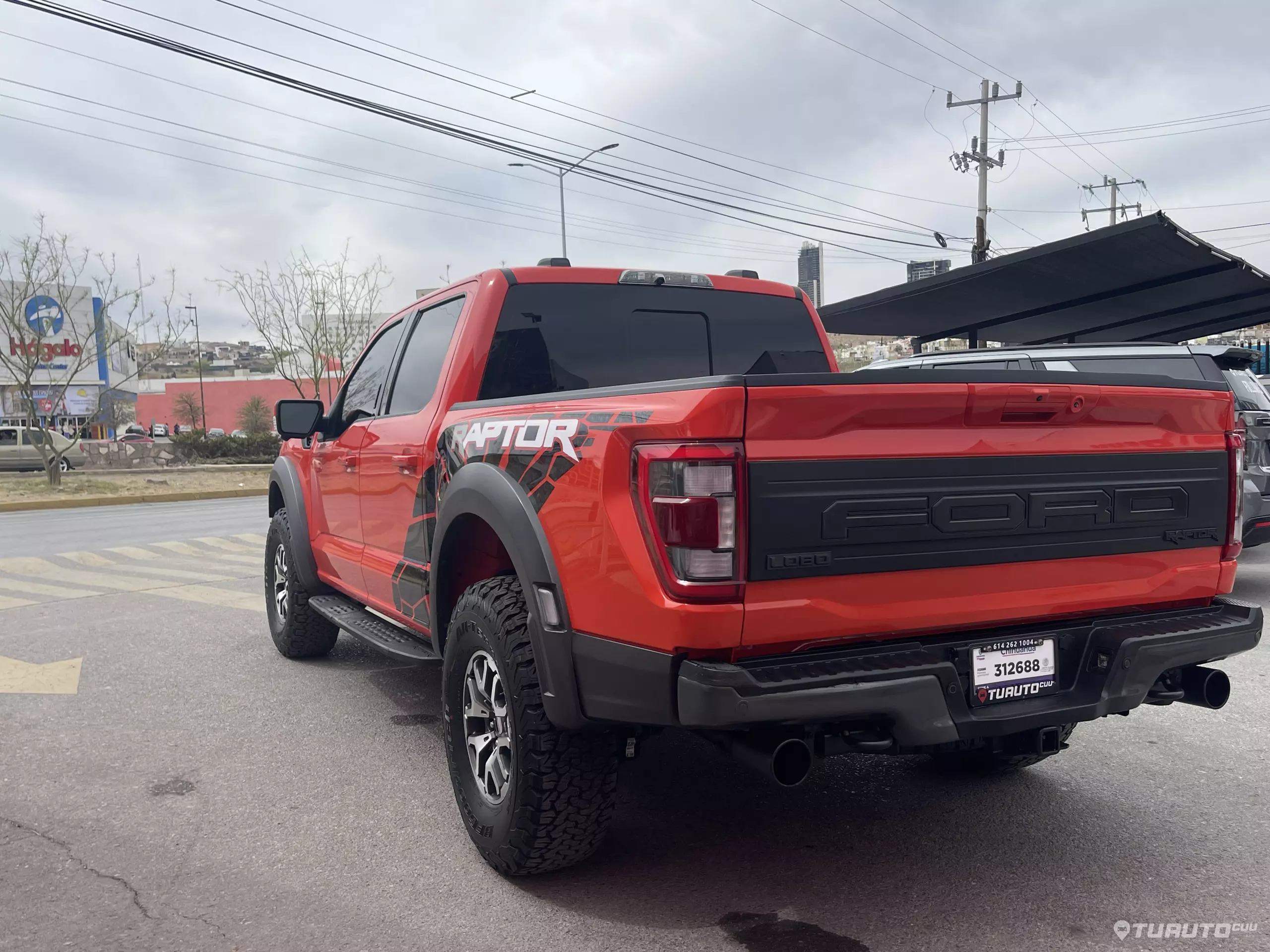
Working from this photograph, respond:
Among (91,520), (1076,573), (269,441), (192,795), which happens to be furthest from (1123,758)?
(269,441)

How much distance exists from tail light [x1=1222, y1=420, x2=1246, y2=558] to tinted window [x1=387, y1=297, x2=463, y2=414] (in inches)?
115

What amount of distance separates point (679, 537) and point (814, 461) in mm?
394

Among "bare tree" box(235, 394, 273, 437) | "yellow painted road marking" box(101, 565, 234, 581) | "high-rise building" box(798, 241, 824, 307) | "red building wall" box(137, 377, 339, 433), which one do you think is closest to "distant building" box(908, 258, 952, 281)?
A: "high-rise building" box(798, 241, 824, 307)

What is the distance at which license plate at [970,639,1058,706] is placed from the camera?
2.83 meters

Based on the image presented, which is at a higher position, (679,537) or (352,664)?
(679,537)

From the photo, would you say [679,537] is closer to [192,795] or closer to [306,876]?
[306,876]

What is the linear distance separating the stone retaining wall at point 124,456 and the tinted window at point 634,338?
32103mm

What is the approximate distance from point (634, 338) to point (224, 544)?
9693 millimetres

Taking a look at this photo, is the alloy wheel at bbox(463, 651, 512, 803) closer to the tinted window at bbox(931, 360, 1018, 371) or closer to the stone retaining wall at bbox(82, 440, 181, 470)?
the tinted window at bbox(931, 360, 1018, 371)

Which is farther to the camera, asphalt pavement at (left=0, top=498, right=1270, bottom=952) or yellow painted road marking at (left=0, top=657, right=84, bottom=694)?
yellow painted road marking at (left=0, top=657, right=84, bottom=694)

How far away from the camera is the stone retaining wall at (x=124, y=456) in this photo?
108ft

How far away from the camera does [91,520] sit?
54.4ft

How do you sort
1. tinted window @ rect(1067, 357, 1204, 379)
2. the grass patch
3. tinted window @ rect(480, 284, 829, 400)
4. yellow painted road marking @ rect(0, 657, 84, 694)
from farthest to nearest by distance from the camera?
1. the grass patch
2. tinted window @ rect(1067, 357, 1204, 379)
3. yellow painted road marking @ rect(0, 657, 84, 694)
4. tinted window @ rect(480, 284, 829, 400)

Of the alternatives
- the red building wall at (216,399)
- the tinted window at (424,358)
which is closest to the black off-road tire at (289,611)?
the tinted window at (424,358)
